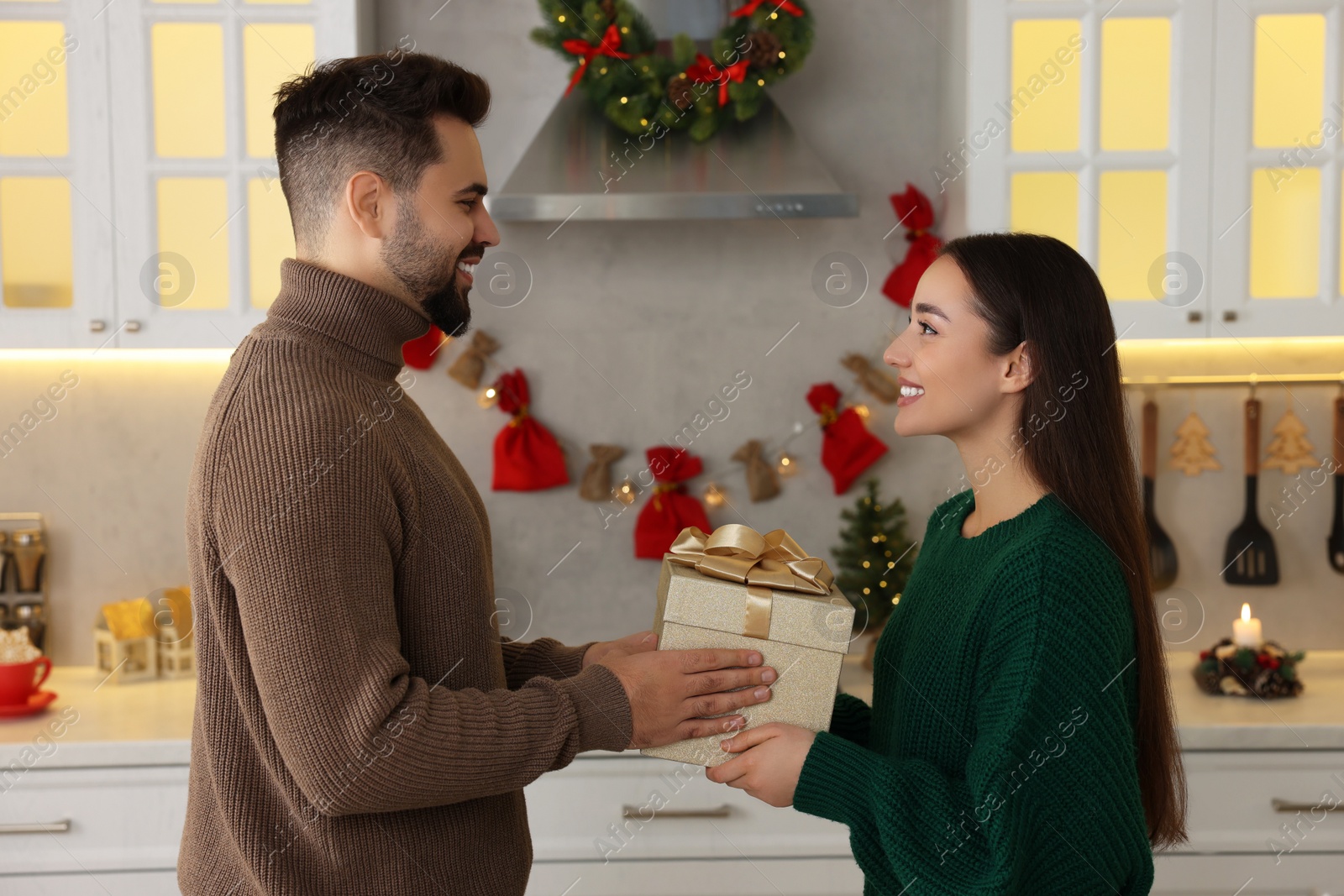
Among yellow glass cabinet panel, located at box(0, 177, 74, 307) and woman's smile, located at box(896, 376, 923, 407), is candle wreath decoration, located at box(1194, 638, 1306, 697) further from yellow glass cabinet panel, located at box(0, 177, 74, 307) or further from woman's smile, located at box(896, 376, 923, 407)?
yellow glass cabinet panel, located at box(0, 177, 74, 307)

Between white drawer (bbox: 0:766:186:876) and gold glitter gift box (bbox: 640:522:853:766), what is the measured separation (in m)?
1.23

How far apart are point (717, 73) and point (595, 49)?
259mm

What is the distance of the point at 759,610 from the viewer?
115 cm

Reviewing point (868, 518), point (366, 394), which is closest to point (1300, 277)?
point (868, 518)

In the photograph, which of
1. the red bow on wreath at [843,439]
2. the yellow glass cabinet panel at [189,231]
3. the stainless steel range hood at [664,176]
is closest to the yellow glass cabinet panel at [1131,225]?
the stainless steel range hood at [664,176]

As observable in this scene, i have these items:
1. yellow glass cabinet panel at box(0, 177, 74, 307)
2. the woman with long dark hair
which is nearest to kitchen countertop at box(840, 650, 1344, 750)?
the woman with long dark hair

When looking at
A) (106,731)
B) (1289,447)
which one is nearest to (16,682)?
(106,731)

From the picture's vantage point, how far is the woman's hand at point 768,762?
1145mm

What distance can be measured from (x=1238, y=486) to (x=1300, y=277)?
23.2 inches

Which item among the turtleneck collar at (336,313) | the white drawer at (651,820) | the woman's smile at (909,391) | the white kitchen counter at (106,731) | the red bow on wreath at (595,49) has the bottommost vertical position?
the white drawer at (651,820)

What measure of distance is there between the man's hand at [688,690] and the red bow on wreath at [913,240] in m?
1.46

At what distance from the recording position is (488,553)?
4.18ft

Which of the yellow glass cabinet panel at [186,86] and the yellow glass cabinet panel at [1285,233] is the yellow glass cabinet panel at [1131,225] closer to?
the yellow glass cabinet panel at [1285,233]

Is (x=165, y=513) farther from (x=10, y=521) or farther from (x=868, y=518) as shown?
(x=868, y=518)
